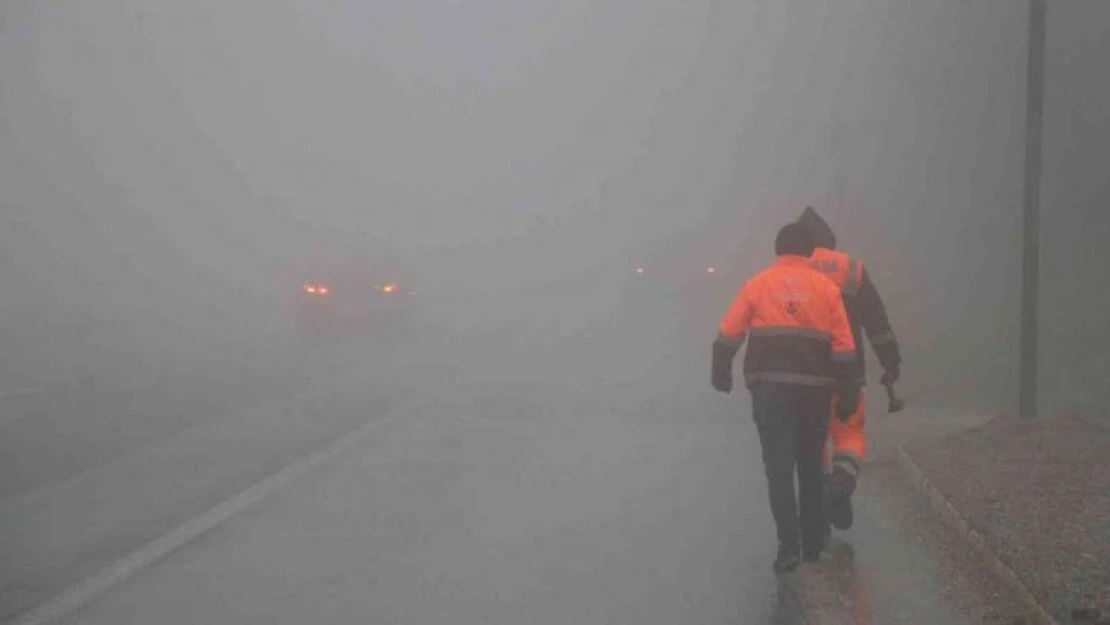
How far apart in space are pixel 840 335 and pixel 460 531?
2.91 meters

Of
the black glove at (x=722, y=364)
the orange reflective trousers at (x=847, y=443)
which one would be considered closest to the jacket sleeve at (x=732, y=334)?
the black glove at (x=722, y=364)

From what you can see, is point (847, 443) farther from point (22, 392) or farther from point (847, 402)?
point (22, 392)

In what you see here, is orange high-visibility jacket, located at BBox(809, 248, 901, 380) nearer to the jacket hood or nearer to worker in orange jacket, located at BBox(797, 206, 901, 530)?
worker in orange jacket, located at BBox(797, 206, 901, 530)

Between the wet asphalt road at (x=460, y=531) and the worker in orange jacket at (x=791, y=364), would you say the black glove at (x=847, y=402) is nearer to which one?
the worker in orange jacket at (x=791, y=364)

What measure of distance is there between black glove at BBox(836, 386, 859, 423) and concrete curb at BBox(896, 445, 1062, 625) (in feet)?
3.46

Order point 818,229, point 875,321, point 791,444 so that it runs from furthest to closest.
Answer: point 818,229 → point 875,321 → point 791,444

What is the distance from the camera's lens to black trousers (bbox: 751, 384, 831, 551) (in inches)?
290

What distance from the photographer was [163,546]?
8250 millimetres

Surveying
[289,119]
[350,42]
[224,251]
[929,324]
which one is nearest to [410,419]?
[929,324]

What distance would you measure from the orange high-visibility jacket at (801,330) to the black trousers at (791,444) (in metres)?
0.09

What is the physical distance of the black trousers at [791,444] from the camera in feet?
24.2

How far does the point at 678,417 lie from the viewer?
15109 mm

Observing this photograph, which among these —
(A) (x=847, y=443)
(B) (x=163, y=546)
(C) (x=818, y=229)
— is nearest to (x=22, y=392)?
(B) (x=163, y=546)

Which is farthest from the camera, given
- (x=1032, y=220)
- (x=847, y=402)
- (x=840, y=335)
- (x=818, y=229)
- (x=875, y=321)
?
(x=1032, y=220)
